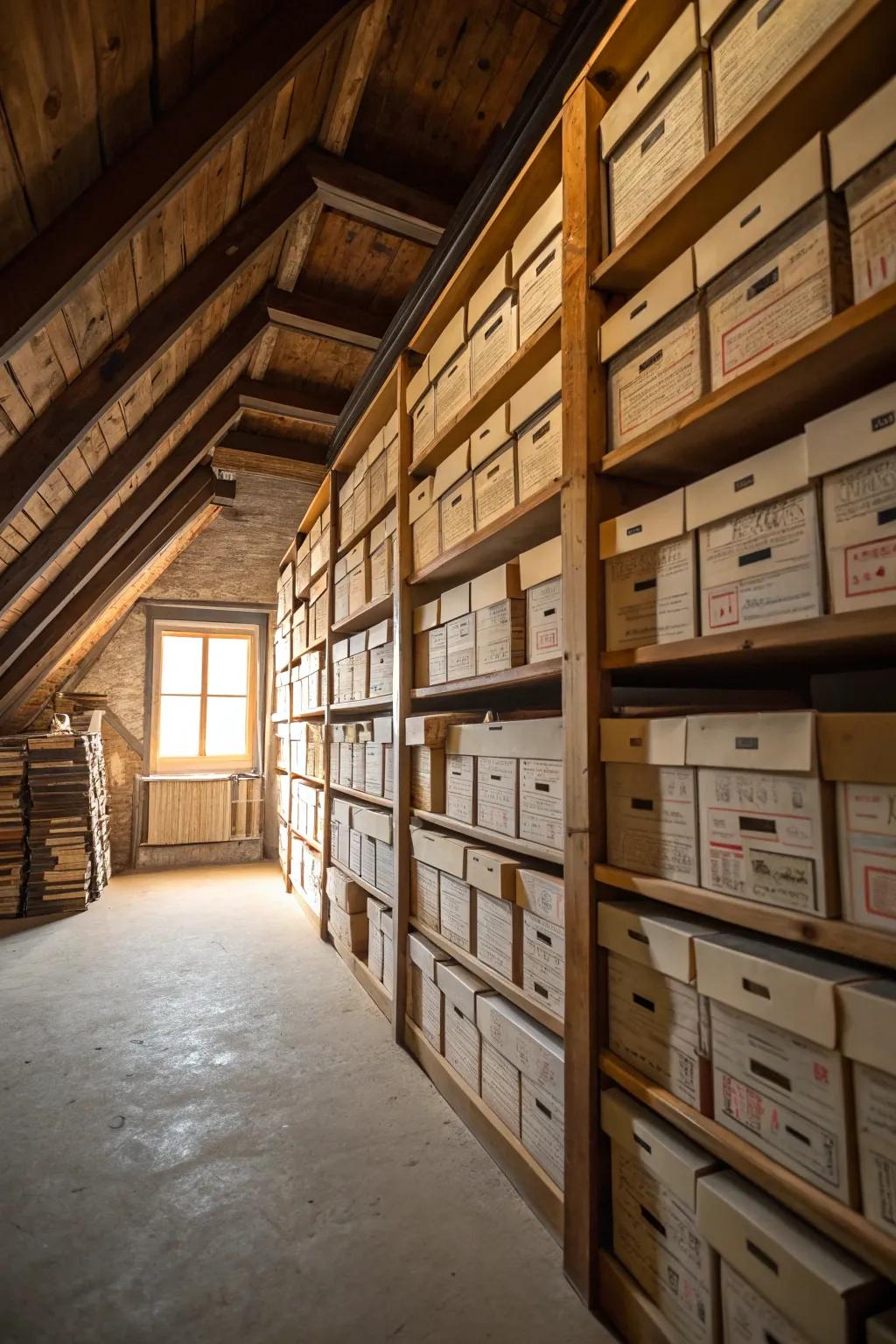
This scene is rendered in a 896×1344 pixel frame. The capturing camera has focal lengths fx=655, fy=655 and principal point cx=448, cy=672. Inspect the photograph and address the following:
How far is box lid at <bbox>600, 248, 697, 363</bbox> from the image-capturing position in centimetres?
129

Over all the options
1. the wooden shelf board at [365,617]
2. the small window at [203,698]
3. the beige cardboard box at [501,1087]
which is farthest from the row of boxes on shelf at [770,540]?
the small window at [203,698]

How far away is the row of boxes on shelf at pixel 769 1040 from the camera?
0.91 m

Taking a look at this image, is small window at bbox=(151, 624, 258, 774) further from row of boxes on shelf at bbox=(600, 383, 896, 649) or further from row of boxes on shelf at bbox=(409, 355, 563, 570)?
row of boxes on shelf at bbox=(600, 383, 896, 649)

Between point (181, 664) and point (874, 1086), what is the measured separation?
6598mm

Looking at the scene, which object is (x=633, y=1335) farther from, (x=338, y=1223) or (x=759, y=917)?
(x=759, y=917)

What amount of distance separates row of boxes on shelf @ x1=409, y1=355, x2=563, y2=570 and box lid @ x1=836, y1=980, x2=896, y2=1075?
1.27 metres

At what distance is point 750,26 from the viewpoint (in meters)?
1.18

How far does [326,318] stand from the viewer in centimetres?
364

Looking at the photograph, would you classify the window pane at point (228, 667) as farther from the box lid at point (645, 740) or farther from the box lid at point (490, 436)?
the box lid at point (645, 740)

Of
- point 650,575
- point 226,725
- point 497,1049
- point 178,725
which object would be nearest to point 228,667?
point 226,725

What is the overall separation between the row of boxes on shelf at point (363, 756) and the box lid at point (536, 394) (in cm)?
143

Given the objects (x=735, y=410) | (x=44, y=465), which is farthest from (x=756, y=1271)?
(x=44, y=465)

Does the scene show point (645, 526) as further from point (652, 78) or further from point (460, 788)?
point (460, 788)

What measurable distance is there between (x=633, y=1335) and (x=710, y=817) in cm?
106
